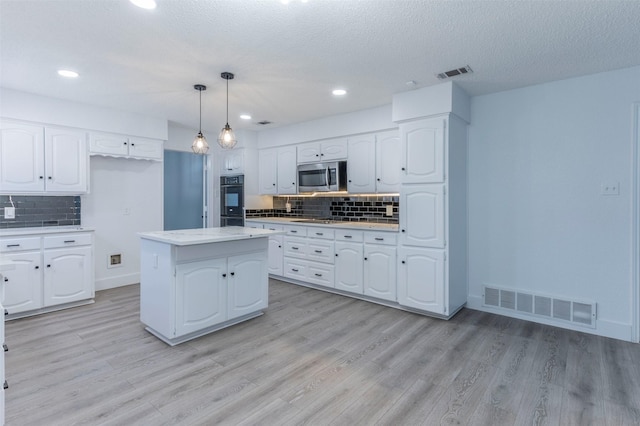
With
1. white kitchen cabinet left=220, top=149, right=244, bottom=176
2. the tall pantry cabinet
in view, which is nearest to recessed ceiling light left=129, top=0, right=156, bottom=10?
the tall pantry cabinet

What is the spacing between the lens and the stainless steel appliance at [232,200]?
576 cm

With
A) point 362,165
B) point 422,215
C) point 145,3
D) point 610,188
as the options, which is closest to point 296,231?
point 362,165

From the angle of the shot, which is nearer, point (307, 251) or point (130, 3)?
point (130, 3)

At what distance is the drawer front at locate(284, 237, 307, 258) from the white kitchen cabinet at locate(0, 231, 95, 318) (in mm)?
2456

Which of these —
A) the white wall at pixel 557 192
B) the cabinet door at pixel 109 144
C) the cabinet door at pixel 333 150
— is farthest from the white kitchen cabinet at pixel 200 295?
the white wall at pixel 557 192

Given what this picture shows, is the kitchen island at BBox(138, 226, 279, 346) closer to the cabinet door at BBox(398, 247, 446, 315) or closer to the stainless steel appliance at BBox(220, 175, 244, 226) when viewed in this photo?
the cabinet door at BBox(398, 247, 446, 315)

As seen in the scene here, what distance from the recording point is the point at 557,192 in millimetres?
3340

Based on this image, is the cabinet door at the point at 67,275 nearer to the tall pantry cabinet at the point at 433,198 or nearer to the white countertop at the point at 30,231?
the white countertop at the point at 30,231

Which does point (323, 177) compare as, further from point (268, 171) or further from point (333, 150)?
point (268, 171)

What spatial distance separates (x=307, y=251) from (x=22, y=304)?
3.21 metres

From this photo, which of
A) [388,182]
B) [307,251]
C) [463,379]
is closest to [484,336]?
[463,379]

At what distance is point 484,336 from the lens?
10.1ft

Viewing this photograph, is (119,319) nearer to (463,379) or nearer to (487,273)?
(463,379)

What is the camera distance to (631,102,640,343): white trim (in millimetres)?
2975
